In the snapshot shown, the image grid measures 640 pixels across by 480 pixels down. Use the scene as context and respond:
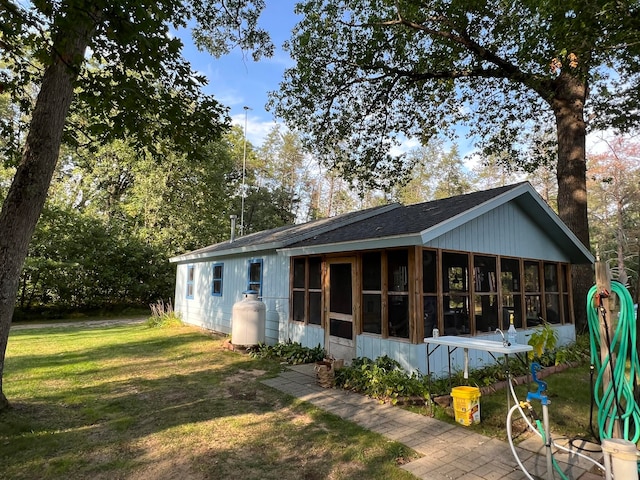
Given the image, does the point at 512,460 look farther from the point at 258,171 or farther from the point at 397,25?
the point at 258,171

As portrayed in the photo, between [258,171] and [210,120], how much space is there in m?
25.3

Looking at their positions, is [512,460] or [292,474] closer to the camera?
[292,474]

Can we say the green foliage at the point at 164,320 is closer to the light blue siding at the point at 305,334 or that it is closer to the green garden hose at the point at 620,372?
the light blue siding at the point at 305,334

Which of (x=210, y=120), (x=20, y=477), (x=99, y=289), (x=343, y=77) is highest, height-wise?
(x=343, y=77)

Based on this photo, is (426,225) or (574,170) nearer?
(426,225)

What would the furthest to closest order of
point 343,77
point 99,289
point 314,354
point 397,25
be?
1. point 99,289
2. point 343,77
3. point 397,25
4. point 314,354

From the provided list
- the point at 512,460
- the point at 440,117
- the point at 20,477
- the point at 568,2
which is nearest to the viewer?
the point at 20,477

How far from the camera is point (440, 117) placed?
12.5 m

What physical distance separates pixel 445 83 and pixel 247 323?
879 cm

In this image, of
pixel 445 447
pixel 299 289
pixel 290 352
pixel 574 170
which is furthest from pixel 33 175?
pixel 574 170

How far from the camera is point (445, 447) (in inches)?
142

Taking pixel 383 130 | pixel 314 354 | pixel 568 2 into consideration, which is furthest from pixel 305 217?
pixel 568 2

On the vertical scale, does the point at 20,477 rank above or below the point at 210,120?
below

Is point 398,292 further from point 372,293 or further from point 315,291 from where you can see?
point 315,291
